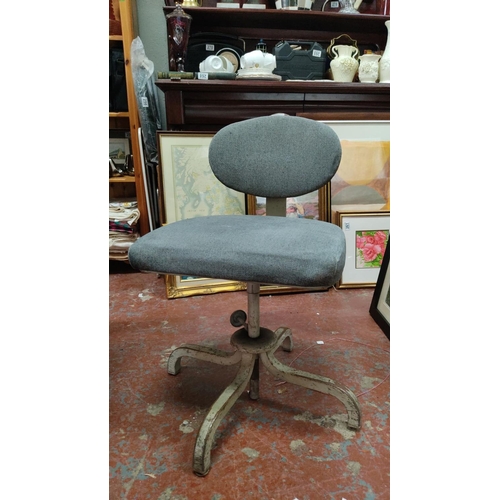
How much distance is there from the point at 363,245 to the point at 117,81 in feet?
5.38

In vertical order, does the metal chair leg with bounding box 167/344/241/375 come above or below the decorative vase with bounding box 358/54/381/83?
below

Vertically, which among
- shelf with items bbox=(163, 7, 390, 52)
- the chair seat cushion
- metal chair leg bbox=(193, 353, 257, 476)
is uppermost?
shelf with items bbox=(163, 7, 390, 52)

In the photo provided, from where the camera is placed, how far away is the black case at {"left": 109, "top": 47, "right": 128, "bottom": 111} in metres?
1.93

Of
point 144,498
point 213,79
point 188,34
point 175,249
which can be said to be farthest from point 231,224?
point 188,34

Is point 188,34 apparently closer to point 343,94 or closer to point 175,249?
point 343,94

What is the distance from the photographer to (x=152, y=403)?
3.58 feet

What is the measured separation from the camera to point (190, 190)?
1850 mm

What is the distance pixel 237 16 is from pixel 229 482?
6.86ft

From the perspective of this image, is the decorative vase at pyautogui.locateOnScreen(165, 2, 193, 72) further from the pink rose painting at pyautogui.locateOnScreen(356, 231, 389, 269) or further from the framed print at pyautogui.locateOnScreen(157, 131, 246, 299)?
the pink rose painting at pyautogui.locateOnScreen(356, 231, 389, 269)

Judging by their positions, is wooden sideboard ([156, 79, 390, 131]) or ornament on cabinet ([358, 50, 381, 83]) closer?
wooden sideboard ([156, 79, 390, 131])

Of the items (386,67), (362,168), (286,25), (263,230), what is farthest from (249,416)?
A: (286,25)

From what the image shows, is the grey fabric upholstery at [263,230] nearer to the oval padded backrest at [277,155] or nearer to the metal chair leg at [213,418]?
the oval padded backrest at [277,155]

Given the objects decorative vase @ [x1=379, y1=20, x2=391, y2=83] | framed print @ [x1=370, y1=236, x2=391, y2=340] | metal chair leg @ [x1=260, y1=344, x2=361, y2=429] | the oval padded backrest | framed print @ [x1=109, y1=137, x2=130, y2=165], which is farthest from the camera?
framed print @ [x1=109, y1=137, x2=130, y2=165]

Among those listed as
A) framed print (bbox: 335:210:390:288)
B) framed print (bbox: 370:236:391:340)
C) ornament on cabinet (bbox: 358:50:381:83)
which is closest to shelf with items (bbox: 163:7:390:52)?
ornament on cabinet (bbox: 358:50:381:83)
